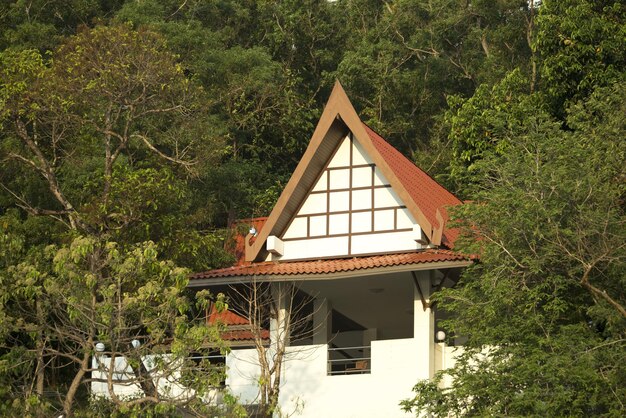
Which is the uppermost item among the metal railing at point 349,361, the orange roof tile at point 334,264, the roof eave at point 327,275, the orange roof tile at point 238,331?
the orange roof tile at point 334,264

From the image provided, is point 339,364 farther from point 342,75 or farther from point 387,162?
point 342,75

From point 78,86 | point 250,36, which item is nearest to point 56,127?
point 78,86

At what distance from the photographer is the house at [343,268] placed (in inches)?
955

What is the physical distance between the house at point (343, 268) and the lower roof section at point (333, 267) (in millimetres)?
19

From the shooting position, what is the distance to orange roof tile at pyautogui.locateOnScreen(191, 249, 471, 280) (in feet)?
79.4

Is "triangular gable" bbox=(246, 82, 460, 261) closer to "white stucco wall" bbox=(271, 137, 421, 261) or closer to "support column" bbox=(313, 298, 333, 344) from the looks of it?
"white stucco wall" bbox=(271, 137, 421, 261)

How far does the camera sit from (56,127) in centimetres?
2645

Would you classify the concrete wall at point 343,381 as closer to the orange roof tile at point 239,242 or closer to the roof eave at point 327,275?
the roof eave at point 327,275

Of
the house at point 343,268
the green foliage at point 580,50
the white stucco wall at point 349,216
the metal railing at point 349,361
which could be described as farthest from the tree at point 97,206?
the green foliage at point 580,50

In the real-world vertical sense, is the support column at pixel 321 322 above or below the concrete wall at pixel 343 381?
above

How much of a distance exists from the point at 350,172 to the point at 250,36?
19.6 meters

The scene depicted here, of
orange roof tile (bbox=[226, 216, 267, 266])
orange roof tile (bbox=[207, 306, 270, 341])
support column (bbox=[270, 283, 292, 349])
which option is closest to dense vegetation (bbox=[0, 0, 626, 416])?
orange roof tile (bbox=[226, 216, 267, 266])

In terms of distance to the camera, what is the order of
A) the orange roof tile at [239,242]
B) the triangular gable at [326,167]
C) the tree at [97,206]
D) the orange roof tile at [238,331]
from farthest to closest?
the orange roof tile at [239,242], the orange roof tile at [238,331], the triangular gable at [326,167], the tree at [97,206]

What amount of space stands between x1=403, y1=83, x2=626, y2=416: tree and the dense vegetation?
4 cm
